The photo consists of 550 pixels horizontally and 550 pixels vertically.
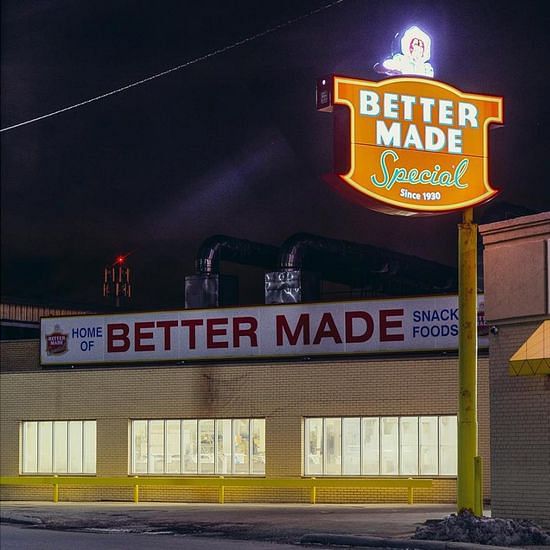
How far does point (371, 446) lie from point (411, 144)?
14.2 metres

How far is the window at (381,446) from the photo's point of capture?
3294 cm

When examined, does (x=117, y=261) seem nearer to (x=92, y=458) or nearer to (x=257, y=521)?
(x=92, y=458)

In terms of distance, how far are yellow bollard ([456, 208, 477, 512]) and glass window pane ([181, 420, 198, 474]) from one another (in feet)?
52.9

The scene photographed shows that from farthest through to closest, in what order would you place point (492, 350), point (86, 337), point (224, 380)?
point (86, 337) < point (224, 380) < point (492, 350)

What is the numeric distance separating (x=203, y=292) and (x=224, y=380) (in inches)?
175

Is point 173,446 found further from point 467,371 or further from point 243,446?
point 467,371

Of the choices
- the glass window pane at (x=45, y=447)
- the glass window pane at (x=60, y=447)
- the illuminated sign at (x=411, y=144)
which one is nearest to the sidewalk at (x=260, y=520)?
the glass window pane at (x=60, y=447)

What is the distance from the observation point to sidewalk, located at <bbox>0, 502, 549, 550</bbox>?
833 inches

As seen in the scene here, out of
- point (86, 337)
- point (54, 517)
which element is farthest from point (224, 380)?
point (54, 517)

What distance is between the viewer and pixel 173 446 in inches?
1428

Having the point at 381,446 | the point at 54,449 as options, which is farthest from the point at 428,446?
the point at 54,449

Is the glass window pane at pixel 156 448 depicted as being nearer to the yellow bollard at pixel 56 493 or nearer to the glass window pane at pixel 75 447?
the glass window pane at pixel 75 447

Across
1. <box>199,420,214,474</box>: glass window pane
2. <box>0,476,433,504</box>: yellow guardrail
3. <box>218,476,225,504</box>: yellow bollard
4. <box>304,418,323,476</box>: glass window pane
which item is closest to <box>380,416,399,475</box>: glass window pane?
<box>0,476,433,504</box>: yellow guardrail

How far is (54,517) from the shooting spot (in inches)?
1116
